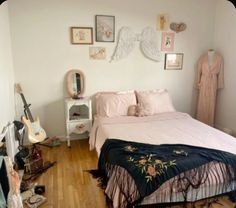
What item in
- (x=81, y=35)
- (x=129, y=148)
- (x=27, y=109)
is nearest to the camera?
(x=129, y=148)

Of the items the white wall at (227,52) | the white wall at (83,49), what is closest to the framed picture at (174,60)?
the white wall at (83,49)

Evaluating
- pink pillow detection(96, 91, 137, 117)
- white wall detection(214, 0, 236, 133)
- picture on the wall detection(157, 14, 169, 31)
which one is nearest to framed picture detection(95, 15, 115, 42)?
picture on the wall detection(157, 14, 169, 31)

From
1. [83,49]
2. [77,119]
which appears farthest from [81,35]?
[77,119]

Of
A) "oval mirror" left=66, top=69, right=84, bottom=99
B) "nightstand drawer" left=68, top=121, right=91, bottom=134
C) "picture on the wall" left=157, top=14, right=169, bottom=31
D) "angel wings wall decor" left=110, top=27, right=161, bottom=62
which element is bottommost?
"nightstand drawer" left=68, top=121, right=91, bottom=134

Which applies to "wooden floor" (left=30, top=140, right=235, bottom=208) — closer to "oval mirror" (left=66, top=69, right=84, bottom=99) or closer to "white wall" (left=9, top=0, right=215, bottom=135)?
"white wall" (left=9, top=0, right=215, bottom=135)

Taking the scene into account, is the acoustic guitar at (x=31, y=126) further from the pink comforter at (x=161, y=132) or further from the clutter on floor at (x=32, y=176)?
the pink comforter at (x=161, y=132)

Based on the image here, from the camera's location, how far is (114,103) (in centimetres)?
338

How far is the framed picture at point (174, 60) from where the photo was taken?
392 cm

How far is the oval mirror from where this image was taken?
350 cm

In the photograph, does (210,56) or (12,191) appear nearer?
(12,191)

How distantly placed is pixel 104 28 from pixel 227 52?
2094mm

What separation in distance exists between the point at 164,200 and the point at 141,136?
0.80 metres

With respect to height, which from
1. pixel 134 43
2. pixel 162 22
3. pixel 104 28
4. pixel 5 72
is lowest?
pixel 5 72

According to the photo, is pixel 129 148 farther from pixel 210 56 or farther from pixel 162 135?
pixel 210 56
